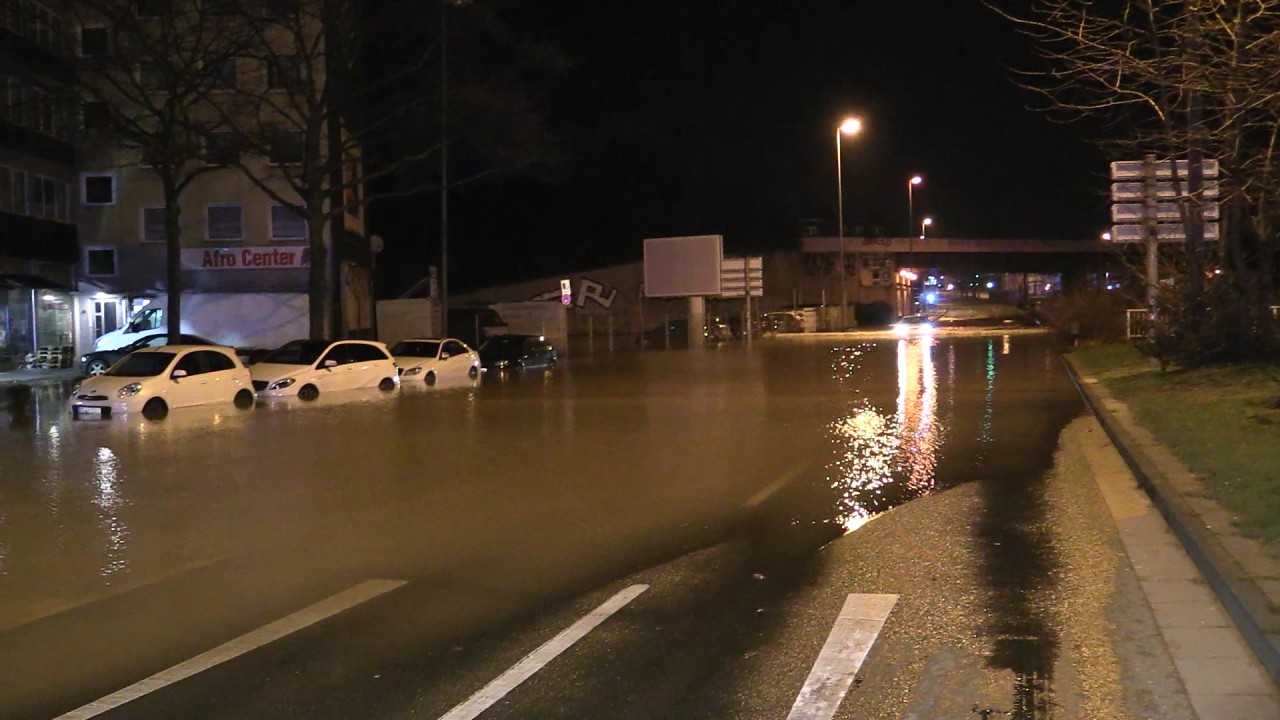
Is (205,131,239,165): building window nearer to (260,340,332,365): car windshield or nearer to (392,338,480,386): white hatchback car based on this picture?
(392,338,480,386): white hatchback car

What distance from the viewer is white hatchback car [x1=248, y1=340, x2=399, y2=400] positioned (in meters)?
24.8

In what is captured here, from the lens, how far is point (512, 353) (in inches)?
1474

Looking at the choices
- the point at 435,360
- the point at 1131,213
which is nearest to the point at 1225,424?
the point at 1131,213

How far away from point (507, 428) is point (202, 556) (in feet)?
29.8

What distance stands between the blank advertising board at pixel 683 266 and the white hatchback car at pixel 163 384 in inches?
1354

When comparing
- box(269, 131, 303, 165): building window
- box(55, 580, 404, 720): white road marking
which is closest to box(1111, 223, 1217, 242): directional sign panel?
box(55, 580, 404, 720): white road marking

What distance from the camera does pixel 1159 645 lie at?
258 inches

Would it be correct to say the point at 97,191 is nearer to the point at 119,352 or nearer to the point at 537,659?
the point at 119,352

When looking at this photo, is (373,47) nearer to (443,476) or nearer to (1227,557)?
(443,476)

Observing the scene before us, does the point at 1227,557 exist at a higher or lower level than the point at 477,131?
lower

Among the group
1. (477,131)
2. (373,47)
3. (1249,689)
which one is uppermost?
(373,47)

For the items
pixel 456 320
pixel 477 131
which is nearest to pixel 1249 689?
pixel 477 131

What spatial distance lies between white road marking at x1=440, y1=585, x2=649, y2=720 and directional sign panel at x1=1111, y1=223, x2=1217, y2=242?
19.5 meters

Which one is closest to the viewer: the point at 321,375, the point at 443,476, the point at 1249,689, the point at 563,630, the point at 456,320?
the point at 1249,689
